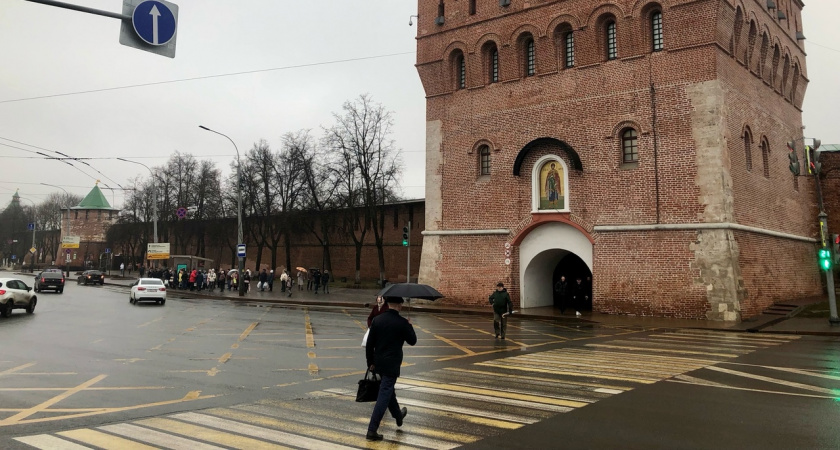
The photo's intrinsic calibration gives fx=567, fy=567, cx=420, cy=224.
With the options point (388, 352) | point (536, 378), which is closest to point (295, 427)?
point (388, 352)

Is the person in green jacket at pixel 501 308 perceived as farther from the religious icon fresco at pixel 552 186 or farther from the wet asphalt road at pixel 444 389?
the religious icon fresco at pixel 552 186

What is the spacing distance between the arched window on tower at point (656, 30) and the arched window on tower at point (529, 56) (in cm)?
533

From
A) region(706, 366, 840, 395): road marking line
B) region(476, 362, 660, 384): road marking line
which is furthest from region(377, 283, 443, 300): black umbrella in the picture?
region(706, 366, 840, 395): road marking line

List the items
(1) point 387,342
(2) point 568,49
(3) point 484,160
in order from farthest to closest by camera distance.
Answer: (3) point 484,160
(2) point 568,49
(1) point 387,342

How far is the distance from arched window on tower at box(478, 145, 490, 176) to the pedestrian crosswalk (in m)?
17.3

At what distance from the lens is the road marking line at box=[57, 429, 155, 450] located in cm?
577

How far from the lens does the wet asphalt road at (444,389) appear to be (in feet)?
20.6

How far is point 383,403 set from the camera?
6219 millimetres

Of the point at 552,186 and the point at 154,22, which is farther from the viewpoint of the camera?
the point at 552,186

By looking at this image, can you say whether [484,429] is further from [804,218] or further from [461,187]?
[804,218]

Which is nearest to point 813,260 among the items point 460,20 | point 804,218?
point 804,218

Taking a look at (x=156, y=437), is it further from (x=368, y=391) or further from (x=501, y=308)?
(x=501, y=308)

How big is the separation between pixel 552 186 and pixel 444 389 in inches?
729

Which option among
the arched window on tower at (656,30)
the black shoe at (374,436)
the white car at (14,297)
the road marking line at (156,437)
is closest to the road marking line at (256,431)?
the black shoe at (374,436)
